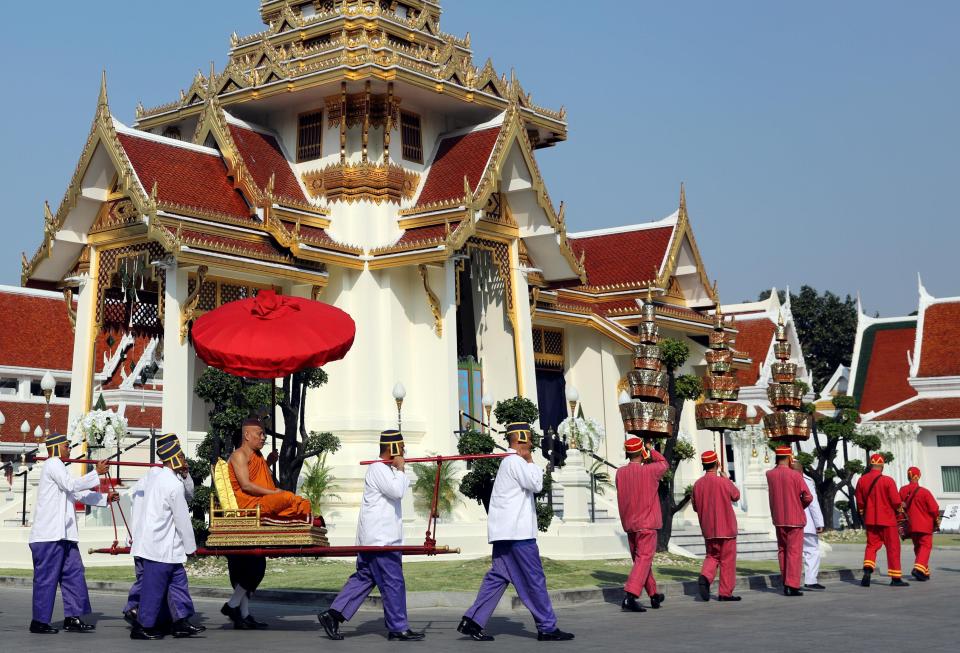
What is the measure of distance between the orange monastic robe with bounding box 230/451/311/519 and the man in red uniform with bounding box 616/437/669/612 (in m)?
3.12

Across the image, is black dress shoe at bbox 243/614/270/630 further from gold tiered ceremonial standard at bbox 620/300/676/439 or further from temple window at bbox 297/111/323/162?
temple window at bbox 297/111/323/162

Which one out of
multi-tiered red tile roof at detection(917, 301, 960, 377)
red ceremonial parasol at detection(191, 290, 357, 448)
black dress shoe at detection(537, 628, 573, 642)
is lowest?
black dress shoe at detection(537, 628, 573, 642)

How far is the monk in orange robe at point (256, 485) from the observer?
388 inches

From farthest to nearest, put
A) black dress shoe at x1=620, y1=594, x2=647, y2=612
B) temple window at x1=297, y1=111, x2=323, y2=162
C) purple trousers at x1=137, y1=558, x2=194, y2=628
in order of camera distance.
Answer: temple window at x1=297, y1=111, x2=323, y2=162 < black dress shoe at x1=620, y1=594, x2=647, y2=612 < purple trousers at x1=137, y1=558, x2=194, y2=628

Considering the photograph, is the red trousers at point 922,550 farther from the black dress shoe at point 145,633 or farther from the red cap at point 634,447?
the black dress shoe at point 145,633

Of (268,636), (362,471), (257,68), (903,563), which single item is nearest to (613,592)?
(268,636)

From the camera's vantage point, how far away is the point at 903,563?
18.8 m

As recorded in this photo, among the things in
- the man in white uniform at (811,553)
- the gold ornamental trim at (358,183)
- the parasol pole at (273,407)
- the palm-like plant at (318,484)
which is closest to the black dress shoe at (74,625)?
the parasol pole at (273,407)

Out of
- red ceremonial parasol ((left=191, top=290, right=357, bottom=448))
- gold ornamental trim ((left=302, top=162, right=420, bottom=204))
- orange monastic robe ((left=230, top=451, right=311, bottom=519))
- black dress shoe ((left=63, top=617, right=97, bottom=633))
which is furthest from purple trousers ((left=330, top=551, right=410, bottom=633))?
gold ornamental trim ((left=302, top=162, right=420, bottom=204))

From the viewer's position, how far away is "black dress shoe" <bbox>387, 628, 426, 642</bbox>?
31.3ft

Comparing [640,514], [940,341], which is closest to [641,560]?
[640,514]

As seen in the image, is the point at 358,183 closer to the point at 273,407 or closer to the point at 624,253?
the point at 624,253

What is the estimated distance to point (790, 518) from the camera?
43.4 feet

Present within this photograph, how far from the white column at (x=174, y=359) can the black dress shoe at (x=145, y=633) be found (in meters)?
10.7
